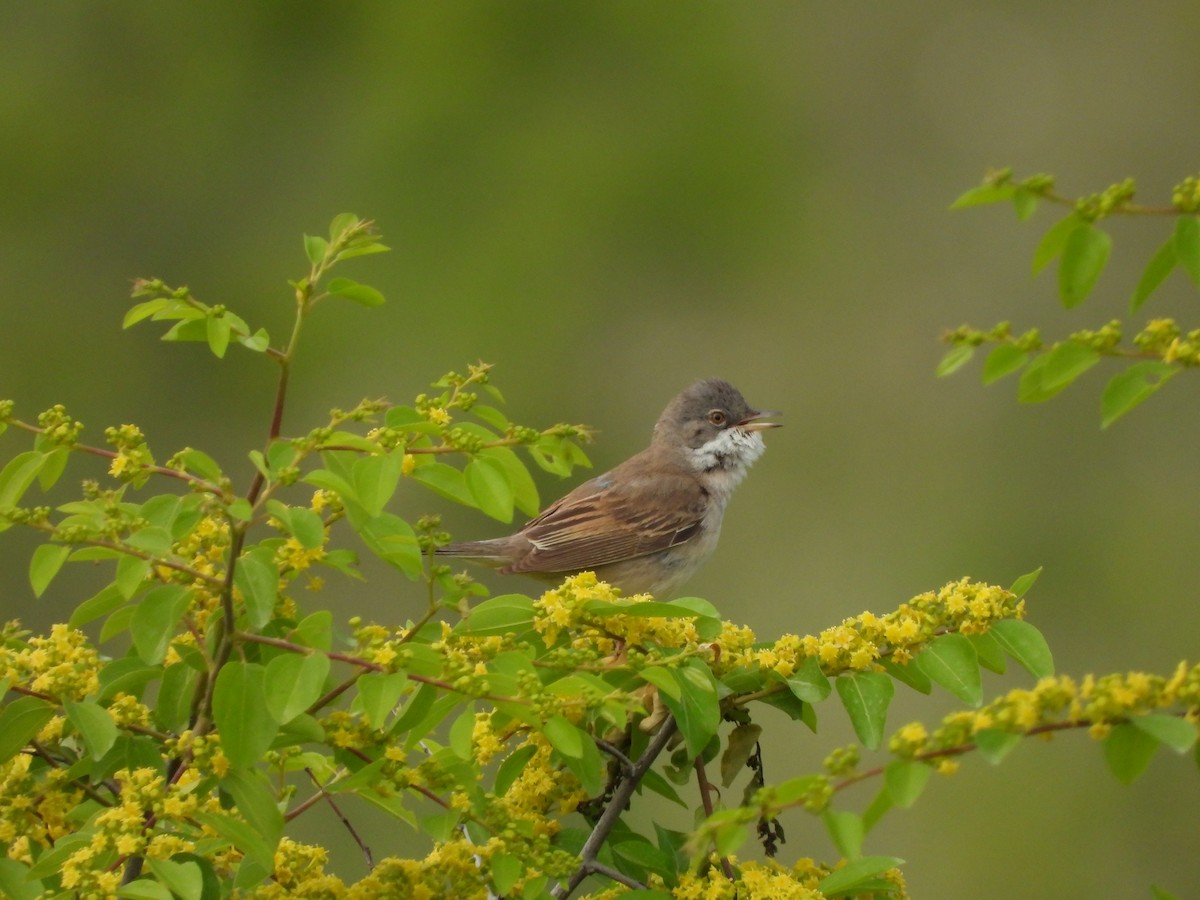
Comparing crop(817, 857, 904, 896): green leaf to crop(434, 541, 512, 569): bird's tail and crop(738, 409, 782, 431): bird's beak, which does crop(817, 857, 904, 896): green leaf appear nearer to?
crop(434, 541, 512, 569): bird's tail

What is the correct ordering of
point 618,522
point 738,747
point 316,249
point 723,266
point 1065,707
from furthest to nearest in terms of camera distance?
point 723,266
point 618,522
point 738,747
point 316,249
point 1065,707

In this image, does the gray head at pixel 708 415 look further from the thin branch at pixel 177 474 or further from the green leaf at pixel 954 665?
the thin branch at pixel 177 474

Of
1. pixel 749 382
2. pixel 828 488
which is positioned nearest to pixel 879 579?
pixel 828 488

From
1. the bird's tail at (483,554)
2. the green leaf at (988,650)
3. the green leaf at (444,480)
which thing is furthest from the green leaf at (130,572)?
the bird's tail at (483,554)

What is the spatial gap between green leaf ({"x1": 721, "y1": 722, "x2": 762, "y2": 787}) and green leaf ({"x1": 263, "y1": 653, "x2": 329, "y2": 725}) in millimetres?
762

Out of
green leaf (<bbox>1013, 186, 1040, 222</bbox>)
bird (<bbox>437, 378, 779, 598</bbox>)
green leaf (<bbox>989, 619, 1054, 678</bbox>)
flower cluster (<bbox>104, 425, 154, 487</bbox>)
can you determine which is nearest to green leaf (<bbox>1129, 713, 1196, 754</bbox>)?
green leaf (<bbox>1013, 186, 1040, 222</bbox>)

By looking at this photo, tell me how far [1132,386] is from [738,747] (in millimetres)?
968

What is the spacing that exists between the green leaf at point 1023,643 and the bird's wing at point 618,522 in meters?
3.30

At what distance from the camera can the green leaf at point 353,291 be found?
205 centimetres

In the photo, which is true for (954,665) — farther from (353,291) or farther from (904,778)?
(353,291)

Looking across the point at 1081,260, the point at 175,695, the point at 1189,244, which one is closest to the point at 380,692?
the point at 175,695

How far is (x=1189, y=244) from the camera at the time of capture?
1631 mm

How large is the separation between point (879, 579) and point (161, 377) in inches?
229

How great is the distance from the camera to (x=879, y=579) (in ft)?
34.3
